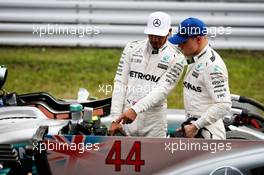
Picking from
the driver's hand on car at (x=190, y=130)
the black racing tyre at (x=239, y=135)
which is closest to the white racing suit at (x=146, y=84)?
the driver's hand on car at (x=190, y=130)

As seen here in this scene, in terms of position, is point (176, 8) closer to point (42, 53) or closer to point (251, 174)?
point (42, 53)

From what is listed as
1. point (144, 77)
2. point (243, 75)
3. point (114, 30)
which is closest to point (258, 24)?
point (243, 75)

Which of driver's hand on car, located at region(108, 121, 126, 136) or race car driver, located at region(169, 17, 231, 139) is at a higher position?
race car driver, located at region(169, 17, 231, 139)

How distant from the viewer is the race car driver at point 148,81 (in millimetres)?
5238

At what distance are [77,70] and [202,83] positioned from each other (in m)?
5.18

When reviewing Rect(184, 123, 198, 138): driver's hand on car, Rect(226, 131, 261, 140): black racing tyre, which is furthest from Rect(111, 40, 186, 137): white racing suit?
Rect(226, 131, 261, 140): black racing tyre

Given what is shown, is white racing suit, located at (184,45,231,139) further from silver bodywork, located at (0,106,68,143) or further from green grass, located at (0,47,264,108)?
green grass, located at (0,47,264,108)

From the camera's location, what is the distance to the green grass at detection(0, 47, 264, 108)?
363 inches

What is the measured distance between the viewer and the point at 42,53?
1066cm

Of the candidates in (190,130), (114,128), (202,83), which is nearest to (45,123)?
(114,128)

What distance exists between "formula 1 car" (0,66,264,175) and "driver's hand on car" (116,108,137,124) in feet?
0.53

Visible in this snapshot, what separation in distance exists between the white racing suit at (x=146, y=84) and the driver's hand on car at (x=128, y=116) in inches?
1.7

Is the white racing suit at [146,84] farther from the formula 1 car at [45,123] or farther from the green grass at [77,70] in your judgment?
the green grass at [77,70]

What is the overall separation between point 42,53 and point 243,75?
3392 millimetres
